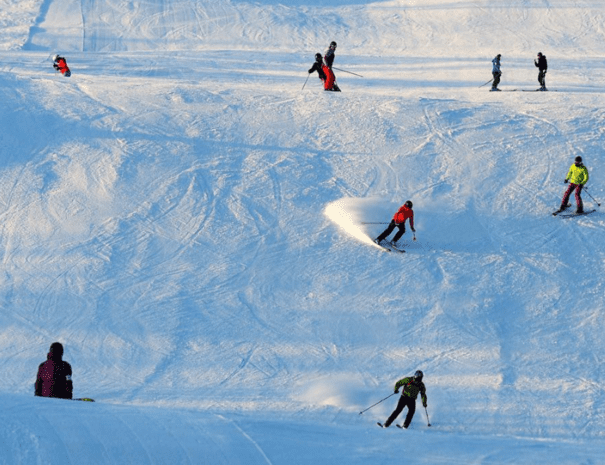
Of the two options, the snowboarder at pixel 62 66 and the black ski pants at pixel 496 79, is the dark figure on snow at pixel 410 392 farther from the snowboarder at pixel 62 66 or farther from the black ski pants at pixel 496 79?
the snowboarder at pixel 62 66

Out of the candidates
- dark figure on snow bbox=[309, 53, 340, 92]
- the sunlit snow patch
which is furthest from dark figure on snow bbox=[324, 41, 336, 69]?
the sunlit snow patch

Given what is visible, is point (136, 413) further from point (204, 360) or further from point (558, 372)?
point (558, 372)

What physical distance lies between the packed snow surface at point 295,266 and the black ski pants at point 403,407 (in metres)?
0.42

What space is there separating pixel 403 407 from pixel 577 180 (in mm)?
7085

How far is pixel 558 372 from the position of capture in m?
15.0

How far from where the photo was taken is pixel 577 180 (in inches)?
714

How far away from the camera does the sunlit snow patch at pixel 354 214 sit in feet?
59.5

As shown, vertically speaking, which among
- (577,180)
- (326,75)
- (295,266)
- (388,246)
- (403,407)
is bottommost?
(403,407)

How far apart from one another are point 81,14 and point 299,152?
573 inches

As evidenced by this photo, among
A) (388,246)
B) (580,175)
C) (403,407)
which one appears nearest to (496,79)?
(580,175)

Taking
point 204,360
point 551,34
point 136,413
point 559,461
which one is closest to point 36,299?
point 204,360

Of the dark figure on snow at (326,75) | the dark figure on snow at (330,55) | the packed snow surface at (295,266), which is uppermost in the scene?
the dark figure on snow at (330,55)

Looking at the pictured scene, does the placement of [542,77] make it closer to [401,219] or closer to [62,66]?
[401,219]

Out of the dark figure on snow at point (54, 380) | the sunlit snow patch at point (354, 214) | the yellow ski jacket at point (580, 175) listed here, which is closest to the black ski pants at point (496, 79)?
the yellow ski jacket at point (580, 175)
